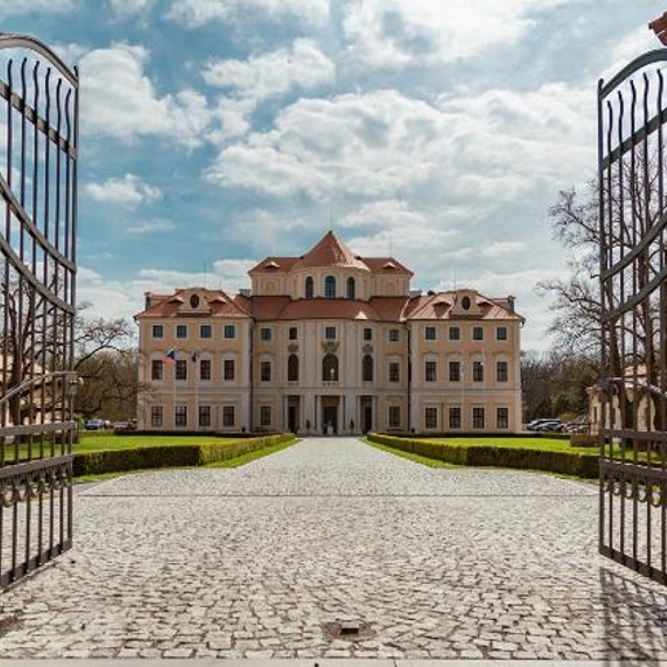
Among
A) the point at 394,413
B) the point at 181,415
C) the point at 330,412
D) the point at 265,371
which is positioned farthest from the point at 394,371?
the point at 181,415

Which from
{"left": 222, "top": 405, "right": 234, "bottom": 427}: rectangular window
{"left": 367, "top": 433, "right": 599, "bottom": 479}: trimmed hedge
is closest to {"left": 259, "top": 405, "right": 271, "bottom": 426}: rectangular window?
{"left": 222, "top": 405, "right": 234, "bottom": 427}: rectangular window

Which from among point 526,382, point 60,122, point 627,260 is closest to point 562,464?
point 627,260

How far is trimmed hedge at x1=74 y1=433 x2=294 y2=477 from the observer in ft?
63.8

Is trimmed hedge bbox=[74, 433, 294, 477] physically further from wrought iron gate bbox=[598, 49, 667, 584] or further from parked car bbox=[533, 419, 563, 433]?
parked car bbox=[533, 419, 563, 433]

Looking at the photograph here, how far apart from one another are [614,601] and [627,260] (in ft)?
8.49

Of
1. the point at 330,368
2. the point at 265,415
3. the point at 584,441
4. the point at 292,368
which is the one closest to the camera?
the point at 584,441

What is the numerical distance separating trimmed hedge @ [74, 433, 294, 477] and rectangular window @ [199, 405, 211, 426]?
32376 mm

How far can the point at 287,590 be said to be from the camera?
601 cm

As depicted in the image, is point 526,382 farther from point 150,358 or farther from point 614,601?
point 614,601

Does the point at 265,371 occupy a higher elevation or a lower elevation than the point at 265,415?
higher

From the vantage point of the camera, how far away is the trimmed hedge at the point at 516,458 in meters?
18.4

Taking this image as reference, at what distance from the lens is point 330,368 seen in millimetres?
60625

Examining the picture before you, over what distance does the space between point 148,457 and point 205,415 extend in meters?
37.6

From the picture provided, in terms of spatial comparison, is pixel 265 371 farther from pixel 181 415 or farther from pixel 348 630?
A: pixel 348 630
